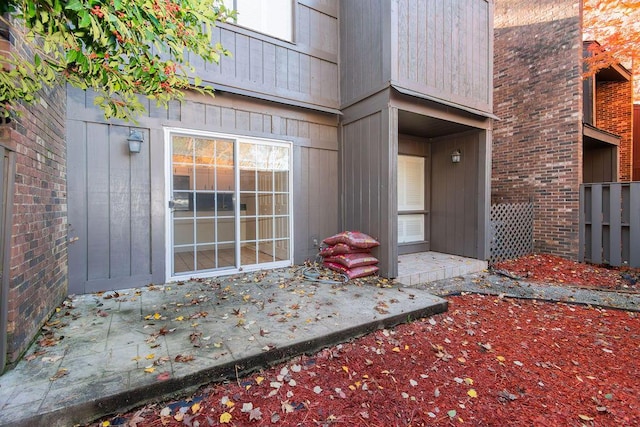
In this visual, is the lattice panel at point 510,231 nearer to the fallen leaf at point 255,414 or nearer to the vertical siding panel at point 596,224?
the vertical siding panel at point 596,224

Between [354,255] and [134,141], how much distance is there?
10.6 ft

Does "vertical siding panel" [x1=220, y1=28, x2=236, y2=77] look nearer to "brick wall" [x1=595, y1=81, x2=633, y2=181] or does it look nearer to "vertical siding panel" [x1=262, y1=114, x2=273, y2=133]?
"vertical siding panel" [x1=262, y1=114, x2=273, y2=133]

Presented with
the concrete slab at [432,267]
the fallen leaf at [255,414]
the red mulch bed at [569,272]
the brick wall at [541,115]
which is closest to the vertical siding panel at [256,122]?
the concrete slab at [432,267]

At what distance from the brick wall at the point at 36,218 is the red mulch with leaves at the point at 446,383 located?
3.94 feet

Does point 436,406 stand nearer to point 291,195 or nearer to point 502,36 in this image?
point 291,195

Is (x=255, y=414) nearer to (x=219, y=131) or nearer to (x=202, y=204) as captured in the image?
(x=202, y=204)

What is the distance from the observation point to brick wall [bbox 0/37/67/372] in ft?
6.55

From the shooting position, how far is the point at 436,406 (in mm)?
1825

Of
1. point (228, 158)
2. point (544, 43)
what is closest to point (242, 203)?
point (228, 158)

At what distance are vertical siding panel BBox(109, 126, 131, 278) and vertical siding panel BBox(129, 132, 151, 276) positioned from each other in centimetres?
4

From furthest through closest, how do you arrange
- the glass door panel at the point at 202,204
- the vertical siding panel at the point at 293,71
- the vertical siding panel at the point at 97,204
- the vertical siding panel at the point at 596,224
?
1. the vertical siding panel at the point at 596,224
2. the vertical siding panel at the point at 293,71
3. the glass door panel at the point at 202,204
4. the vertical siding panel at the point at 97,204

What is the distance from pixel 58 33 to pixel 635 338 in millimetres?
4999

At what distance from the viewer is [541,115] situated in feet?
21.0

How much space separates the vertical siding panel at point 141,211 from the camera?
3.63 meters
